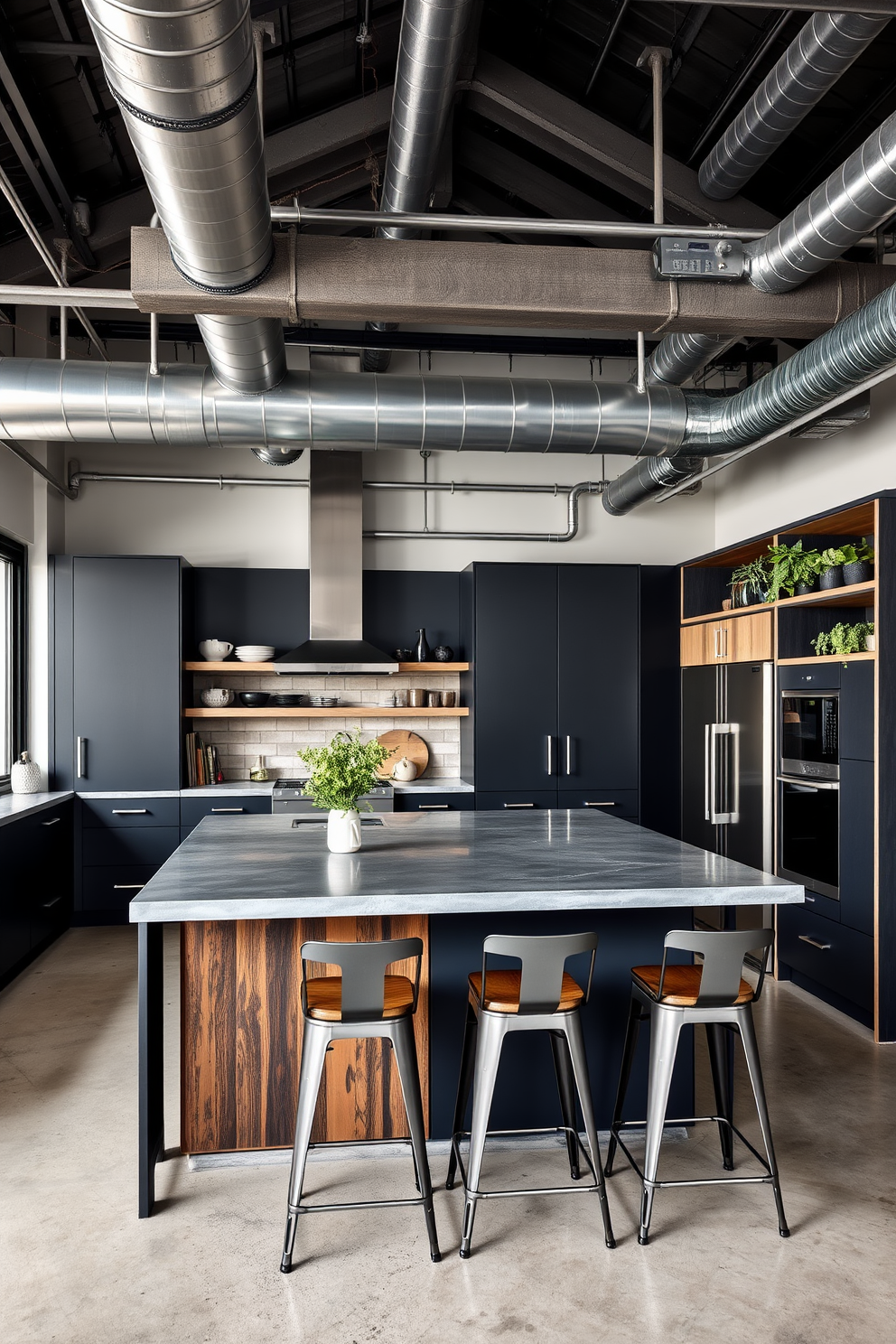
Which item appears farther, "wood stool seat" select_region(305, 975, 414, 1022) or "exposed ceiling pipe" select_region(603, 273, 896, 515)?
"exposed ceiling pipe" select_region(603, 273, 896, 515)

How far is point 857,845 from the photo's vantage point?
14.4 feet

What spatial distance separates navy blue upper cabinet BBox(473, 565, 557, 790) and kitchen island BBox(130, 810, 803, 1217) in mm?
2996

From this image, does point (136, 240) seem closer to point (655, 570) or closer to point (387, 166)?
point (387, 166)

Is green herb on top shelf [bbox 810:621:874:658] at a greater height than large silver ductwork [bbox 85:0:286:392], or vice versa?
large silver ductwork [bbox 85:0:286:392]

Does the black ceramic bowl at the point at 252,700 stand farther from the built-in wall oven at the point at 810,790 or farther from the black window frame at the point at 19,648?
the built-in wall oven at the point at 810,790

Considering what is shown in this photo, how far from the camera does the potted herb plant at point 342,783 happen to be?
3.33 metres

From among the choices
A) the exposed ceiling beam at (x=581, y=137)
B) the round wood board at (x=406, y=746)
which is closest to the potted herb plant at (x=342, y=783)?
the exposed ceiling beam at (x=581, y=137)

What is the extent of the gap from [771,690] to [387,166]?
10.9 ft

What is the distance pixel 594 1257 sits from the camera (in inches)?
102

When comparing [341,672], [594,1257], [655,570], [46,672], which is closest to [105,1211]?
[594,1257]

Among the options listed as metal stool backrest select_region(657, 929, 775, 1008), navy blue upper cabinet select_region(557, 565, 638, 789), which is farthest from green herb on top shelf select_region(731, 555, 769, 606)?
metal stool backrest select_region(657, 929, 775, 1008)

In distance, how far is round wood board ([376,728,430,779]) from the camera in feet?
22.7

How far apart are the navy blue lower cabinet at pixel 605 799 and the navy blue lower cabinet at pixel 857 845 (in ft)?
7.23

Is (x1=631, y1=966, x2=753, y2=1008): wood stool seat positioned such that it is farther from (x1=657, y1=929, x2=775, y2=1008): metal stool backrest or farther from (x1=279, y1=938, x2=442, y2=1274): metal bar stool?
(x1=279, y1=938, x2=442, y2=1274): metal bar stool
